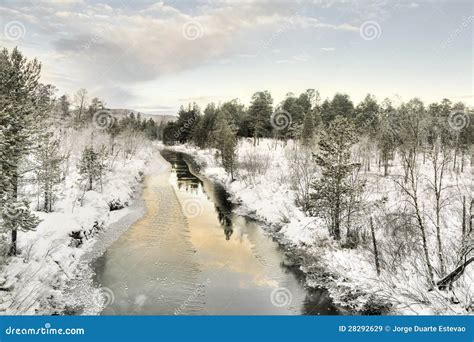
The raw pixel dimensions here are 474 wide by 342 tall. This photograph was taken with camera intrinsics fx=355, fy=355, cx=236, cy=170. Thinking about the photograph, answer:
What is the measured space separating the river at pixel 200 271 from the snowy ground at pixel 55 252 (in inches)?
67.1

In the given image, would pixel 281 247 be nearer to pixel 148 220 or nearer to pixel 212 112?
pixel 148 220

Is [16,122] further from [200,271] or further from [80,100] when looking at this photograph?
[80,100]

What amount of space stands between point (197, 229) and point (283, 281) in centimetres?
956

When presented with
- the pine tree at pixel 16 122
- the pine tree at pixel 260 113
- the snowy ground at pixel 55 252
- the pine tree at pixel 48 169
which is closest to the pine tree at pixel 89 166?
the snowy ground at pixel 55 252

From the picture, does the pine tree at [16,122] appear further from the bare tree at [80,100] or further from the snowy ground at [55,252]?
the bare tree at [80,100]

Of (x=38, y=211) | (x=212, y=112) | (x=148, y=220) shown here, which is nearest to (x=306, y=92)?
(x=212, y=112)

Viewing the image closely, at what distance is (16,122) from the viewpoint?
1509cm

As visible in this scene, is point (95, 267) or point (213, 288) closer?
point (213, 288)

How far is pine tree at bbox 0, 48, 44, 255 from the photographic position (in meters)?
14.3

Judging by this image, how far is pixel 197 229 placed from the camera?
25938 millimetres

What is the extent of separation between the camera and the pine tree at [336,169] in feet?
68.5

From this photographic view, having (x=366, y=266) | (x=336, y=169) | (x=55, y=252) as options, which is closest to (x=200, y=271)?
(x=55, y=252)

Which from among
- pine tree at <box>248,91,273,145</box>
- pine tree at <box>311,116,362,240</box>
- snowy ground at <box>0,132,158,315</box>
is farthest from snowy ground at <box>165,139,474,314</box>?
pine tree at <box>248,91,273,145</box>

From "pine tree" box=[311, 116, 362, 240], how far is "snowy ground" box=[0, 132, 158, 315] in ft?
43.9
